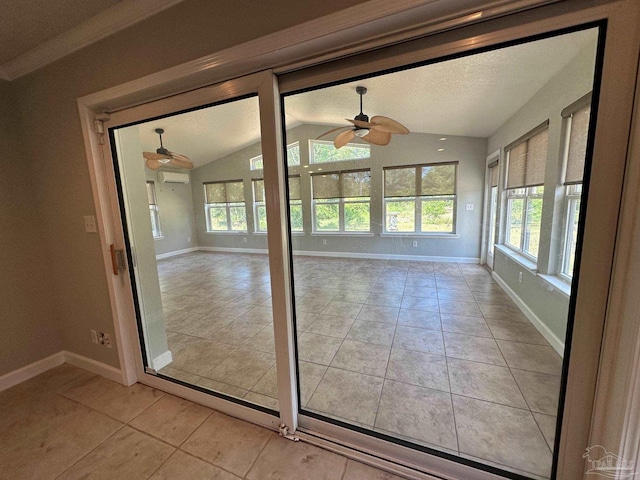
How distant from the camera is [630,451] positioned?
0.81m

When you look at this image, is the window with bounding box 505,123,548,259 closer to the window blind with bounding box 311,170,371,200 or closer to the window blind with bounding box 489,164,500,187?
the window blind with bounding box 489,164,500,187

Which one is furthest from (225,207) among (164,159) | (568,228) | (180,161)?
(568,228)

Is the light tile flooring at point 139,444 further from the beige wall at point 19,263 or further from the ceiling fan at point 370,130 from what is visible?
the ceiling fan at point 370,130

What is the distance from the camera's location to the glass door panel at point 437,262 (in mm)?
1412

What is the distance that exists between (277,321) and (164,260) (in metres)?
4.97

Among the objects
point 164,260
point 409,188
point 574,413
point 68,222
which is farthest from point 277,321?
point 164,260

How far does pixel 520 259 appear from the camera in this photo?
100.0 inches

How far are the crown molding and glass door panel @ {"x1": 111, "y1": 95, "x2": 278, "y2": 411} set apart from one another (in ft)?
1.54

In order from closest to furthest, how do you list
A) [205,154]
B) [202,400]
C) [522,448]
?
[522,448]
[202,400]
[205,154]

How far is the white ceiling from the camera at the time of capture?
1.34m

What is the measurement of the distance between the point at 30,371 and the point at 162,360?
3.48ft

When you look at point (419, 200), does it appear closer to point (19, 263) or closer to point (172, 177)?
point (172, 177)

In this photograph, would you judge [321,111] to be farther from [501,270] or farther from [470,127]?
[501,270]

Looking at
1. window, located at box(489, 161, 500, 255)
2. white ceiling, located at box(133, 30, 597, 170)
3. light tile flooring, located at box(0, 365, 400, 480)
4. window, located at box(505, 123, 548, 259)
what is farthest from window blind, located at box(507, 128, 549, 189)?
light tile flooring, located at box(0, 365, 400, 480)
